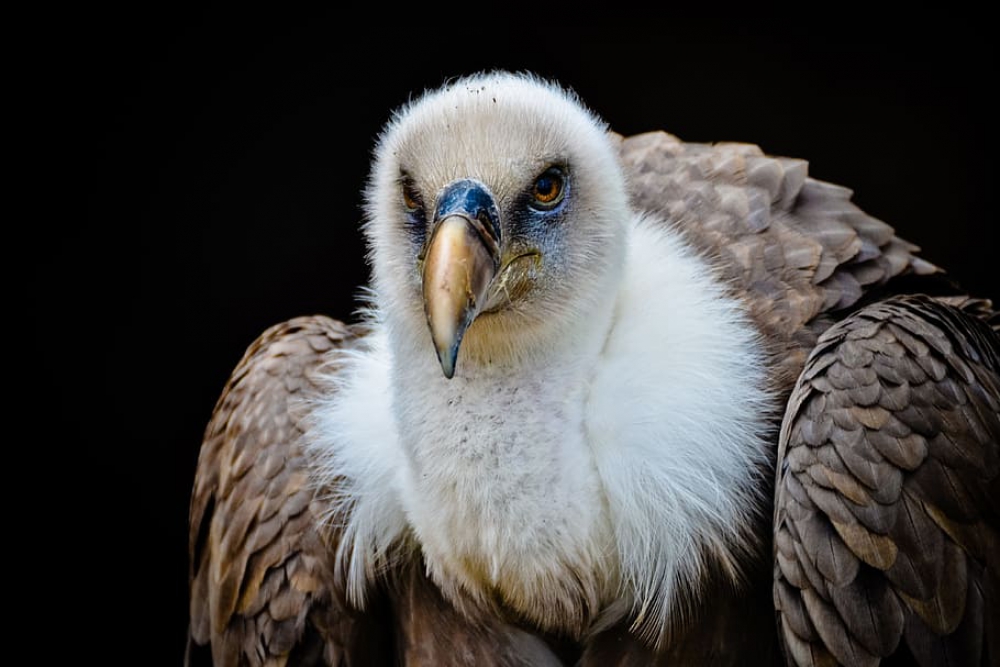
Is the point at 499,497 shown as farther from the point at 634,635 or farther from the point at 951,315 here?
the point at 951,315

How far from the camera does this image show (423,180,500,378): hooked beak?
2.05m

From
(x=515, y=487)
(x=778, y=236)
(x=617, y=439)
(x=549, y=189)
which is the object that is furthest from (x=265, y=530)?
(x=778, y=236)

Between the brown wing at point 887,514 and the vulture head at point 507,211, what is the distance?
0.49m

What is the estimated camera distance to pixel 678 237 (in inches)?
106

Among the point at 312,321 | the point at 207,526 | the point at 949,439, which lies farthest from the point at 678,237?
the point at 207,526

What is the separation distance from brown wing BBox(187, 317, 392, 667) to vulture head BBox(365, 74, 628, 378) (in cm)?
60

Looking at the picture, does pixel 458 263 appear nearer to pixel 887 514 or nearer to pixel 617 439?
pixel 617 439

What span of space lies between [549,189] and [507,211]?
0.38ft

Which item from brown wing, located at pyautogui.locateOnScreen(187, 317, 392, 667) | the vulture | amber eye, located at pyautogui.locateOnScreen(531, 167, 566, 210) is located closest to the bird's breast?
the vulture

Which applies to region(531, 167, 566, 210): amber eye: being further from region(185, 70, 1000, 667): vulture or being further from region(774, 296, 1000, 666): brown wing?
region(774, 296, 1000, 666): brown wing

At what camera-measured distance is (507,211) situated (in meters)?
2.29

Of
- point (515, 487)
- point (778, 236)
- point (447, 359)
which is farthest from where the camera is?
point (778, 236)

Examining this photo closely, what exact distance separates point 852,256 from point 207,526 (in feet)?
5.51

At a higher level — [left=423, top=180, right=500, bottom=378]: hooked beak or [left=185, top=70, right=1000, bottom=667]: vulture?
[left=423, top=180, right=500, bottom=378]: hooked beak
